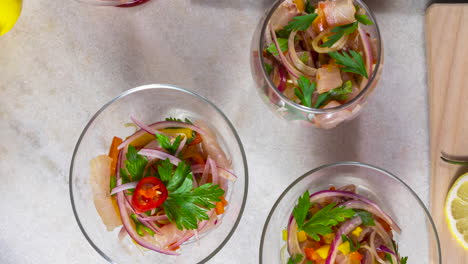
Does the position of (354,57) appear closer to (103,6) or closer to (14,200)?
(103,6)

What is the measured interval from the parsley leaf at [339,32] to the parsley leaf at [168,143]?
0.51m

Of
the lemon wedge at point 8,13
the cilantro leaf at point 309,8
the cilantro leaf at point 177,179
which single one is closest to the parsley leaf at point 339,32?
the cilantro leaf at point 309,8

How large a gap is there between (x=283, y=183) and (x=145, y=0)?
2.56ft

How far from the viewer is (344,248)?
4.48 ft

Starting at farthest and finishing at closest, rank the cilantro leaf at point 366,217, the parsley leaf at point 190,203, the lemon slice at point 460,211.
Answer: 1. the lemon slice at point 460,211
2. the cilantro leaf at point 366,217
3. the parsley leaf at point 190,203

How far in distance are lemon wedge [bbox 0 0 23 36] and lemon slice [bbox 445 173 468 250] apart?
1528mm

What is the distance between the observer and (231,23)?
1607mm

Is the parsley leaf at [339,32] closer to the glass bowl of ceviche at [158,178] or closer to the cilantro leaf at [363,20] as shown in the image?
the cilantro leaf at [363,20]

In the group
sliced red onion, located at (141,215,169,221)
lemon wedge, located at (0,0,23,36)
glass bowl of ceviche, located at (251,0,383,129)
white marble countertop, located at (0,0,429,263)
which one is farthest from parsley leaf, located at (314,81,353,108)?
lemon wedge, located at (0,0,23,36)

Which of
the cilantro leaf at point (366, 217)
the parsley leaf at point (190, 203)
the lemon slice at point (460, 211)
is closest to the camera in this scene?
the parsley leaf at point (190, 203)

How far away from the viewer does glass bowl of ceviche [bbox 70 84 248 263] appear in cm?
132

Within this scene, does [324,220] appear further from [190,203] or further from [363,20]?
[363,20]

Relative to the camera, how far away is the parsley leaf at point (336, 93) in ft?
4.48

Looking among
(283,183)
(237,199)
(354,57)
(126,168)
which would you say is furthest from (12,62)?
(354,57)
